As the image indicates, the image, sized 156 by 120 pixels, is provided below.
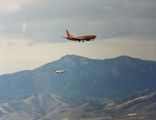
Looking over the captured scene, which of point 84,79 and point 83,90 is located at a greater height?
point 84,79

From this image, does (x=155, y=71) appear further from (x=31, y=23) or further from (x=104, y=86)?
(x=31, y=23)

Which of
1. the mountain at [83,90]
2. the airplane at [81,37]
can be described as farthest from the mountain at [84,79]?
the airplane at [81,37]

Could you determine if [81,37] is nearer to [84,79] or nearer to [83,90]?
[84,79]

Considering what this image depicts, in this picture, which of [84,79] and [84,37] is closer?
[84,37]

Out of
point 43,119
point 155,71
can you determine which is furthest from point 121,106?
point 43,119

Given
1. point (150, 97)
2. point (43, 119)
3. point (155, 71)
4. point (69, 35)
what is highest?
point (69, 35)

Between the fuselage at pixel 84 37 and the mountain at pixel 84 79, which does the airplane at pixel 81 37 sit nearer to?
the fuselage at pixel 84 37

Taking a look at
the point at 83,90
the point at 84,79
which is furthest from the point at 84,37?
the point at 83,90

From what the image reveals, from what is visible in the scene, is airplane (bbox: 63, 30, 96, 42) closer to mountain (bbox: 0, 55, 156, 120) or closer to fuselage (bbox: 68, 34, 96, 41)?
fuselage (bbox: 68, 34, 96, 41)
